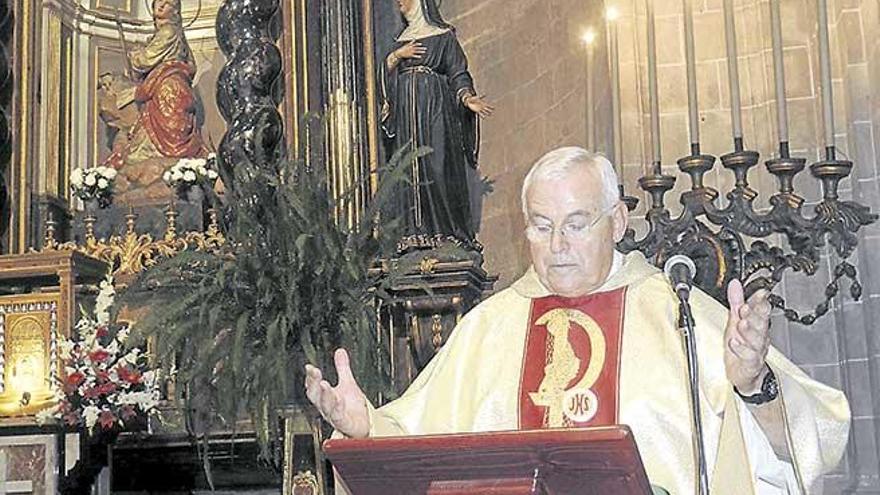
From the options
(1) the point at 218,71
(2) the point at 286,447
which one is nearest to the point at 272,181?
(2) the point at 286,447

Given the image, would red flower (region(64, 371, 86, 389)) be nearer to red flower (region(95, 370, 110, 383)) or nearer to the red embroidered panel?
red flower (region(95, 370, 110, 383))

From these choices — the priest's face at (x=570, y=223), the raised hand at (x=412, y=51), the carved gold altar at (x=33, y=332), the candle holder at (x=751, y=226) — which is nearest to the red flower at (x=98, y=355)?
the carved gold altar at (x=33, y=332)

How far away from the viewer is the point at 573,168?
3.38 meters

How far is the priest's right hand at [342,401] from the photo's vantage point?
3182 mm

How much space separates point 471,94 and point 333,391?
417 centimetres

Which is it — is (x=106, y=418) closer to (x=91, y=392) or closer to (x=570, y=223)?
(x=91, y=392)

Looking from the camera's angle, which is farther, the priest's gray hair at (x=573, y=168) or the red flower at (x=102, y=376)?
the red flower at (x=102, y=376)

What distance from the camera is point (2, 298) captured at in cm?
684

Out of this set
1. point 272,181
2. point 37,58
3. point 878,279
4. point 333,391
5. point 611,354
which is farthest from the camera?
point 37,58

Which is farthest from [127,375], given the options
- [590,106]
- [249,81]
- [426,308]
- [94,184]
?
[590,106]

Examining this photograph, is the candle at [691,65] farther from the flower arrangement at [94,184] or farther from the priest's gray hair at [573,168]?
the flower arrangement at [94,184]

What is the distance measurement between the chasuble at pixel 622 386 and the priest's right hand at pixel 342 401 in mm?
141

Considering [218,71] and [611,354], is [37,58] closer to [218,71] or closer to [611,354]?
[218,71]

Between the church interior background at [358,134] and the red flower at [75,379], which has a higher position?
the church interior background at [358,134]
